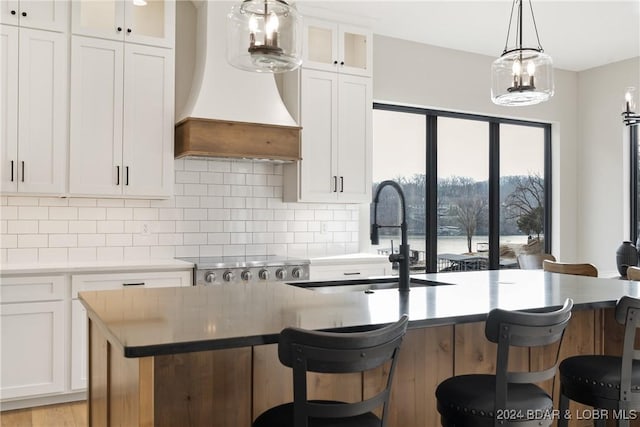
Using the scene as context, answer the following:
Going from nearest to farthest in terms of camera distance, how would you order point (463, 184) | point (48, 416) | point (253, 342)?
point (253, 342) → point (48, 416) → point (463, 184)

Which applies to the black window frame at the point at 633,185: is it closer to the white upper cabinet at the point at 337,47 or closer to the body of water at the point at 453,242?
the body of water at the point at 453,242

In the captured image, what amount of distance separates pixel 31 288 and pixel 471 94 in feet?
15.0

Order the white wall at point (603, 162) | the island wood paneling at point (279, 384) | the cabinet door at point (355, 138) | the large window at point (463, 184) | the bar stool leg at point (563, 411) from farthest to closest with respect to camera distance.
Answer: the white wall at point (603, 162)
the large window at point (463, 184)
the cabinet door at point (355, 138)
the bar stool leg at point (563, 411)
the island wood paneling at point (279, 384)

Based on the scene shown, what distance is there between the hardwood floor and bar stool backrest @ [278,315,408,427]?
8.13ft

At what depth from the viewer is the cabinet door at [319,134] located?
484cm

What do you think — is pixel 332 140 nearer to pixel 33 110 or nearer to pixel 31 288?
pixel 33 110

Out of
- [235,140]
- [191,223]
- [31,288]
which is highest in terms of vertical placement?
[235,140]

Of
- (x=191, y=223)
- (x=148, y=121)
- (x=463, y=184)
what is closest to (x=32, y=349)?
(x=191, y=223)

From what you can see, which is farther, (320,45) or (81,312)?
(320,45)

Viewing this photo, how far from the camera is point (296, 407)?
1.60m

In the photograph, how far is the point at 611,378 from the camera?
233 centimetres

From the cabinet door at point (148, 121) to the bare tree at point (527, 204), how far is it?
3980 mm

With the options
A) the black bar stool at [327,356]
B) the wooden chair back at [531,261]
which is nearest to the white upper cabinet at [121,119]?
the black bar stool at [327,356]

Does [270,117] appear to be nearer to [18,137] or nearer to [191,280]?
[191,280]
